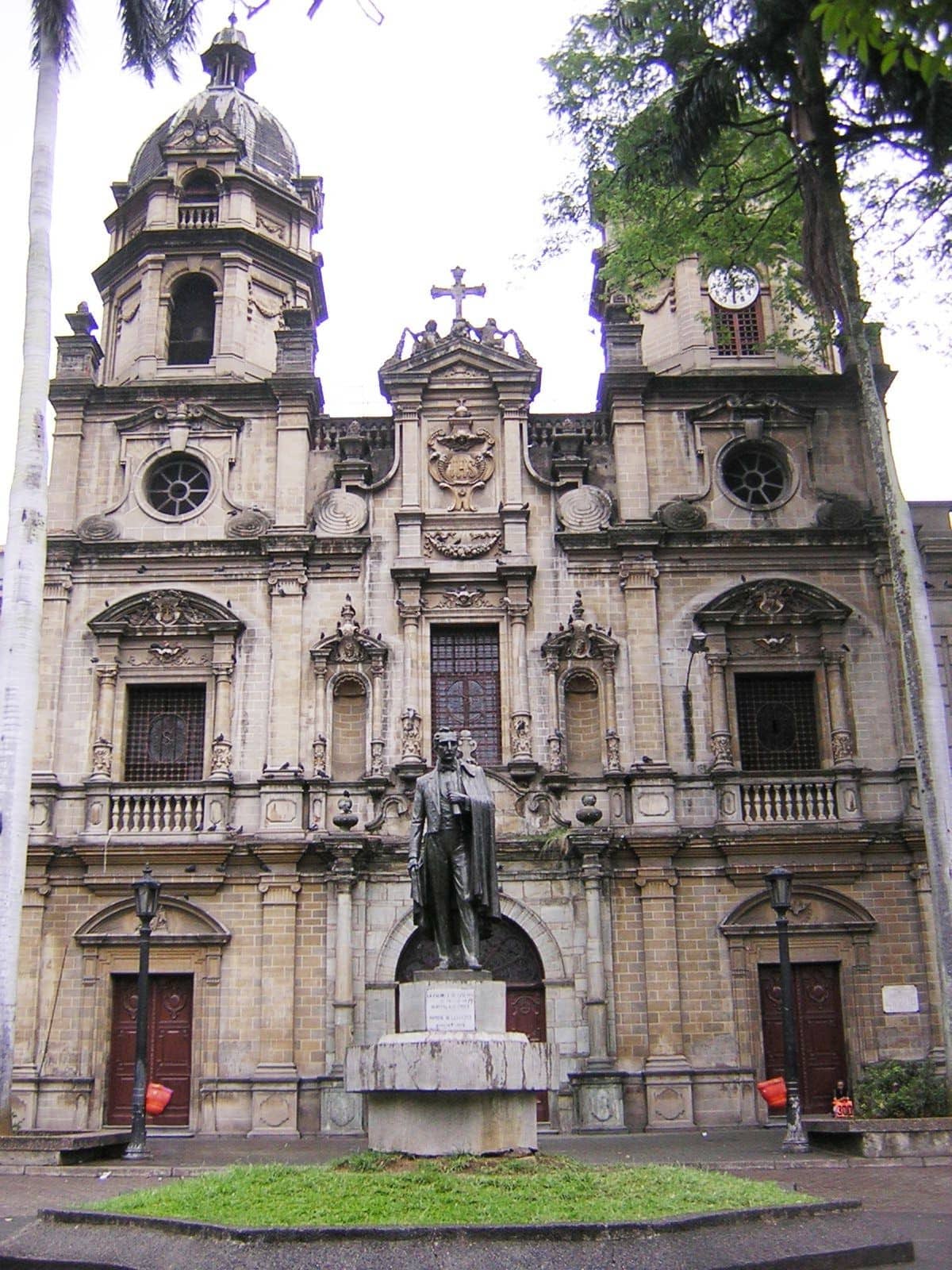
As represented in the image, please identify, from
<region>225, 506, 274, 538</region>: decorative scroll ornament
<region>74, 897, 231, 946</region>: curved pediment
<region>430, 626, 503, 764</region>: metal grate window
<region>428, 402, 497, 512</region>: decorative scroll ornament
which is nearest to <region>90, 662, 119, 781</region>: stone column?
<region>74, 897, 231, 946</region>: curved pediment

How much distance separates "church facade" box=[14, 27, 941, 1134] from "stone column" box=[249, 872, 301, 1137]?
0.06 meters

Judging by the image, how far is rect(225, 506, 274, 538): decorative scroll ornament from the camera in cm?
2416

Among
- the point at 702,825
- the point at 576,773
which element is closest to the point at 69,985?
the point at 576,773

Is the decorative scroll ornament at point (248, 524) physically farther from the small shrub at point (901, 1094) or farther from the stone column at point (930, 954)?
the small shrub at point (901, 1094)

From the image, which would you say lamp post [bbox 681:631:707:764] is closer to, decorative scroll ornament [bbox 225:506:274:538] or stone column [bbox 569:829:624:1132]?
stone column [bbox 569:829:624:1132]

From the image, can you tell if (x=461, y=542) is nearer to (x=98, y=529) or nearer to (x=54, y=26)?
(x=98, y=529)

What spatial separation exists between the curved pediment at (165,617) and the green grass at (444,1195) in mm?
12780

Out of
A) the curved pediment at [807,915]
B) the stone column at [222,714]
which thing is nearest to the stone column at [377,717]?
the stone column at [222,714]

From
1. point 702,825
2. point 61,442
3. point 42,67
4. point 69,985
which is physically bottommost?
point 69,985

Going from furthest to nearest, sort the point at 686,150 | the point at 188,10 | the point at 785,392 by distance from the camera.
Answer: the point at 785,392 → the point at 188,10 → the point at 686,150

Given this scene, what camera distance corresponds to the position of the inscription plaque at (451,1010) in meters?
12.3

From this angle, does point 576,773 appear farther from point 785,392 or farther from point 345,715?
point 785,392

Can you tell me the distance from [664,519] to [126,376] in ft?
35.6

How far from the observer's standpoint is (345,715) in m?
23.4
